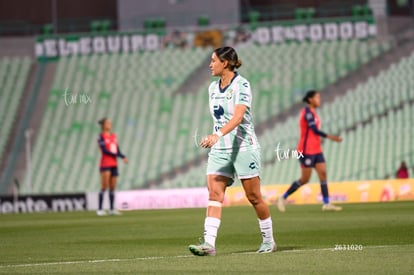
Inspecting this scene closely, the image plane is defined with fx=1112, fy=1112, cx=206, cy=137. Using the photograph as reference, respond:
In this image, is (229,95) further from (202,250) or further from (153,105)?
(153,105)

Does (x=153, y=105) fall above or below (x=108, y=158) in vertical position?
above

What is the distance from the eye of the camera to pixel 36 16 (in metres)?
44.6

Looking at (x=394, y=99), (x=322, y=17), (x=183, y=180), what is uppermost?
(x=322, y=17)

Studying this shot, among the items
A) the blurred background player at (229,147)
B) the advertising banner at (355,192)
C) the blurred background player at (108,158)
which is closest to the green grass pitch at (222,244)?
the blurred background player at (229,147)

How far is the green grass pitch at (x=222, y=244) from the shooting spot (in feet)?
35.4

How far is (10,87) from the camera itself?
42781 mm

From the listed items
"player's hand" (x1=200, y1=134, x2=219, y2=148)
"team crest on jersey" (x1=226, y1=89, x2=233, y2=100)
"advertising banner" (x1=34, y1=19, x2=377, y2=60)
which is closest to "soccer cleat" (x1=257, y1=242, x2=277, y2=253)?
"player's hand" (x1=200, y1=134, x2=219, y2=148)

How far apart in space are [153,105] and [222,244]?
1040 inches

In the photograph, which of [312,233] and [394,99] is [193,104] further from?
[312,233]

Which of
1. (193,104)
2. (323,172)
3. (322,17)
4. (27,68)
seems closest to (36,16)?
(27,68)

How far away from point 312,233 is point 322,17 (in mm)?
27031

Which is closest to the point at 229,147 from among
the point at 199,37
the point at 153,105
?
the point at 153,105

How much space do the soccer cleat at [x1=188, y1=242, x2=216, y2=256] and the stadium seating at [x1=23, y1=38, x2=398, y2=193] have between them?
24533 millimetres

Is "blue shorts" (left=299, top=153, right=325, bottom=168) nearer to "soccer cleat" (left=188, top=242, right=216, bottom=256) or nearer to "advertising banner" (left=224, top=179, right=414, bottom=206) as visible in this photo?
"advertising banner" (left=224, top=179, right=414, bottom=206)
